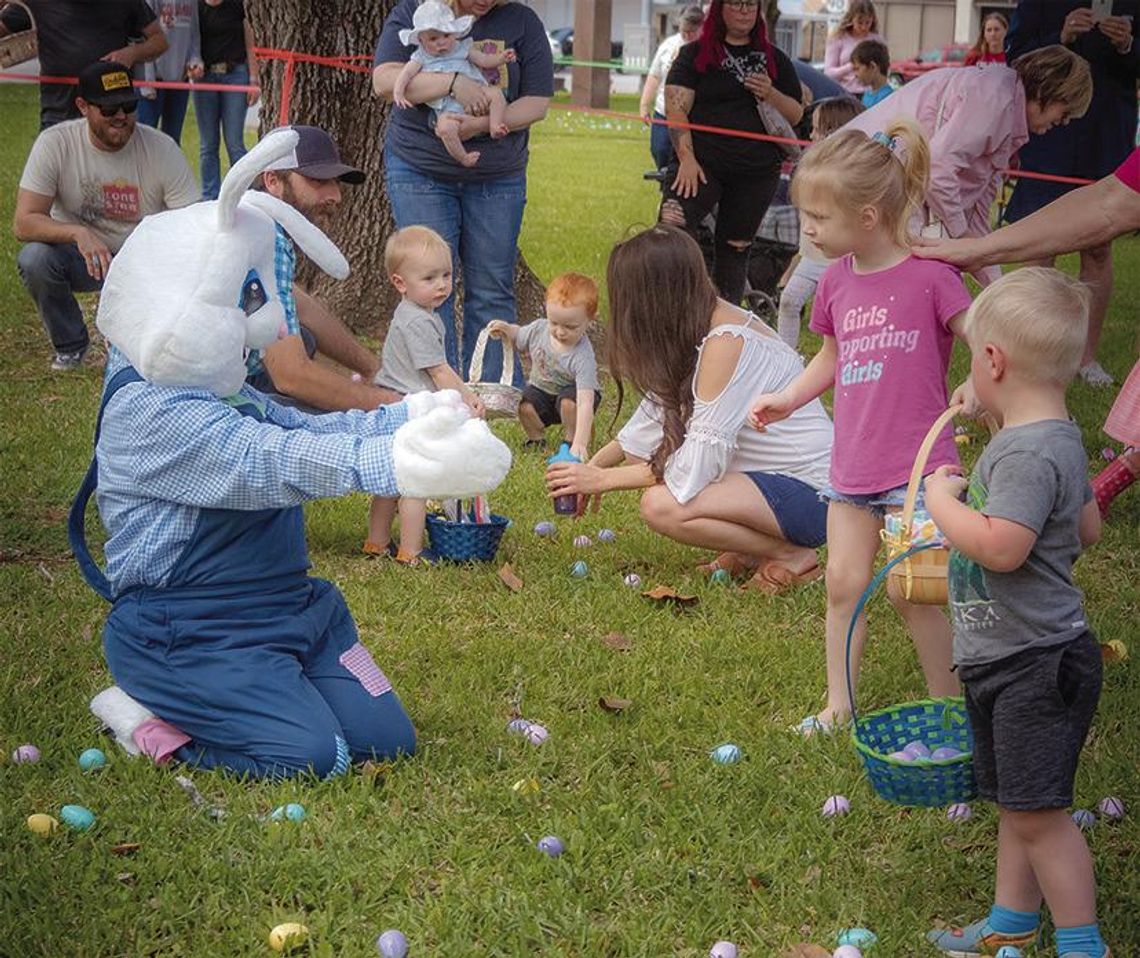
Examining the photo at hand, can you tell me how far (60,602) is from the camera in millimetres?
4492

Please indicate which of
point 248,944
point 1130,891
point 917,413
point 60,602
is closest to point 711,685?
point 917,413

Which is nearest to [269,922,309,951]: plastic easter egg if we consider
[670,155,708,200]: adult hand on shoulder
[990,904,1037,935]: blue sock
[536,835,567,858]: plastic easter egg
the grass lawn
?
the grass lawn

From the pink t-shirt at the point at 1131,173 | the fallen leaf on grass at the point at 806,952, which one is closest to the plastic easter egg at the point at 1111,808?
the fallen leaf on grass at the point at 806,952

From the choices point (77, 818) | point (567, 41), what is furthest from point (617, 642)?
point (567, 41)

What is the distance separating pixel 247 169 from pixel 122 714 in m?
1.28

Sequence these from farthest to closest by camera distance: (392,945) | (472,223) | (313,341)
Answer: (472,223)
(313,341)
(392,945)

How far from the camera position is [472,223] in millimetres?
6648

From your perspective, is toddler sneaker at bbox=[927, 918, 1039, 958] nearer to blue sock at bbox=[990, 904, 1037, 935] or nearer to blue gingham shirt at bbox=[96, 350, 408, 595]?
blue sock at bbox=[990, 904, 1037, 935]

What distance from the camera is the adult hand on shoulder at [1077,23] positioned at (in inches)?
313

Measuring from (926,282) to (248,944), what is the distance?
80.0 inches

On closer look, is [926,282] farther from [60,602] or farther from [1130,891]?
[60,602]

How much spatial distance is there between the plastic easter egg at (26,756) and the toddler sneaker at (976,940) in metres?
1.98

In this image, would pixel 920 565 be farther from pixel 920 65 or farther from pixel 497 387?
pixel 920 65

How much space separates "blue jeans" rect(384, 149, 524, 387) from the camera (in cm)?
653
